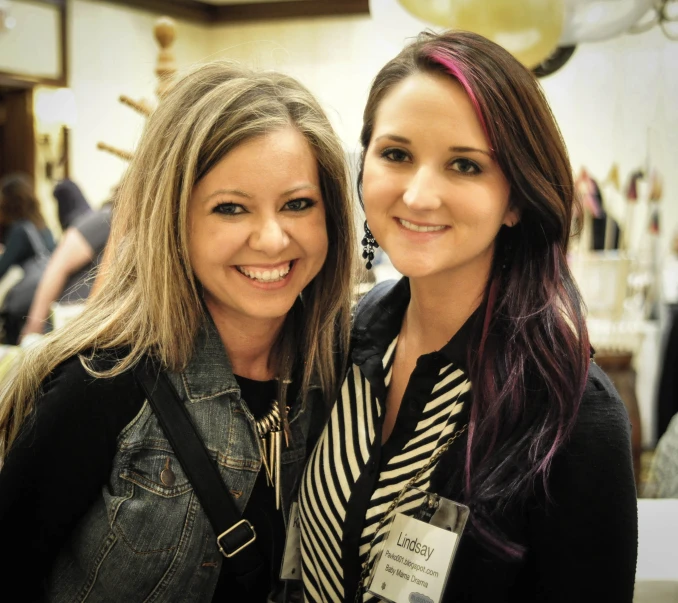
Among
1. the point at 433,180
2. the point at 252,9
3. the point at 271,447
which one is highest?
the point at 252,9

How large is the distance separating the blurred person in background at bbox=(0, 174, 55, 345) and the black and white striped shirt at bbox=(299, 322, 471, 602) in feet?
7.86

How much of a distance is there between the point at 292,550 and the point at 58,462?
0.51 meters

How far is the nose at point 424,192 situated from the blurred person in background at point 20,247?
262 cm

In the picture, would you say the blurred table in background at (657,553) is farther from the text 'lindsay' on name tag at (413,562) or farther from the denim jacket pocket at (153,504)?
the denim jacket pocket at (153,504)

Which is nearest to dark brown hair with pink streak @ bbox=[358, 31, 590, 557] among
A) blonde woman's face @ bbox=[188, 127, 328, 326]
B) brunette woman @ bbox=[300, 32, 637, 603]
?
brunette woman @ bbox=[300, 32, 637, 603]

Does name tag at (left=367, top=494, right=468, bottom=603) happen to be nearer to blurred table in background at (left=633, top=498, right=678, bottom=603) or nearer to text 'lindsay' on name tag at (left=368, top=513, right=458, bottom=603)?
text 'lindsay' on name tag at (left=368, top=513, right=458, bottom=603)

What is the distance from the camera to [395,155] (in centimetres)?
129

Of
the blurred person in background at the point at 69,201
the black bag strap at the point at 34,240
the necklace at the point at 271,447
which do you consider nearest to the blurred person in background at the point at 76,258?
the blurred person in background at the point at 69,201

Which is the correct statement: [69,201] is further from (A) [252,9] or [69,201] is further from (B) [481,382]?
(A) [252,9]

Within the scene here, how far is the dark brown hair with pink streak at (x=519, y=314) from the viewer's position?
118cm

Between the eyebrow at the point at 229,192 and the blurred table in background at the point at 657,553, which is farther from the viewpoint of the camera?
the blurred table in background at the point at 657,553

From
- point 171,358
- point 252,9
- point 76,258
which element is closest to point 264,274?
point 171,358

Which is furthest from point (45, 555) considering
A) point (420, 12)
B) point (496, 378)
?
point (420, 12)

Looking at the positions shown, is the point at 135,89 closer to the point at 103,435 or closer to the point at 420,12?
the point at 420,12
